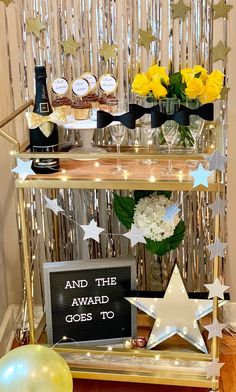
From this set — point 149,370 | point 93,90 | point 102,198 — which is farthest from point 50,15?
point 149,370

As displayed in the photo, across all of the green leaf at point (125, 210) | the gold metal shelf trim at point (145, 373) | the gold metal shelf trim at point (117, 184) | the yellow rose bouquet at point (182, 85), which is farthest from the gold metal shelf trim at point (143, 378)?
the yellow rose bouquet at point (182, 85)

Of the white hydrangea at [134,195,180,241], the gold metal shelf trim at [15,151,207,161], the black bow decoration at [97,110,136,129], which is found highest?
the black bow decoration at [97,110,136,129]

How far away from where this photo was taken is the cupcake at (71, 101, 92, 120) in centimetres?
223

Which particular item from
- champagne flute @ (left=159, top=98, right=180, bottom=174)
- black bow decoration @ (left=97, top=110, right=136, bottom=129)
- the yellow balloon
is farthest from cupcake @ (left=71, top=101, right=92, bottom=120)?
the yellow balloon

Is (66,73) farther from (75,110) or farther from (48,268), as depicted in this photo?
(48,268)

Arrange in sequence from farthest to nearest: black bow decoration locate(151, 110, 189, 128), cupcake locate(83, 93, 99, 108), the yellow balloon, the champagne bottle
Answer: cupcake locate(83, 93, 99, 108), the champagne bottle, black bow decoration locate(151, 110, 189, 128), the yellow balloon

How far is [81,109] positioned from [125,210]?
41 cm

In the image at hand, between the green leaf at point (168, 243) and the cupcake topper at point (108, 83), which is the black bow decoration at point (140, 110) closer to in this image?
the cupcake topper at point (108, 83)

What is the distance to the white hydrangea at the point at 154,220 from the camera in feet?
7.38

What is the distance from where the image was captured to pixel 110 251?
266 cm

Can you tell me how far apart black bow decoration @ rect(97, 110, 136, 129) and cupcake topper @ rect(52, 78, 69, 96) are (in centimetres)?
25

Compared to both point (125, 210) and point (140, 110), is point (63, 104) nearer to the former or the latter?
point (140, 110)

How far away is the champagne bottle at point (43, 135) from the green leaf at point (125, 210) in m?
0.32

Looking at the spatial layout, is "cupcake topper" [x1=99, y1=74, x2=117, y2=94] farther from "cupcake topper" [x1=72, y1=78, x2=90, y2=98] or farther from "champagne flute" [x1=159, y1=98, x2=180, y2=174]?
"champagne flute" [x1=159, y1=98, x2=180, y2=174]
